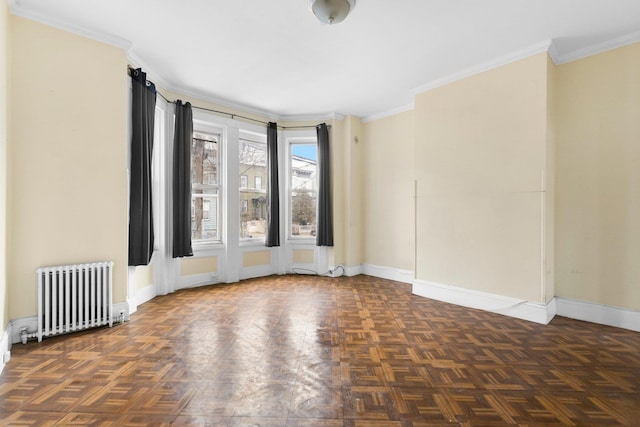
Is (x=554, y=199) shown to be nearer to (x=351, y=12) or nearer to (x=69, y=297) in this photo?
(x=351, y=12)

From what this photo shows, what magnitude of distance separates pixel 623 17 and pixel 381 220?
3.76 meters

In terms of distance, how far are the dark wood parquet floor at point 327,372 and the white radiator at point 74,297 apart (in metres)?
0.14

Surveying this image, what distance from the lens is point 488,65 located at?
11.6 ft

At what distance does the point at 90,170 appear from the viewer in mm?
2998

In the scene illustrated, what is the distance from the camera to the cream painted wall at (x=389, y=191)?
505cm

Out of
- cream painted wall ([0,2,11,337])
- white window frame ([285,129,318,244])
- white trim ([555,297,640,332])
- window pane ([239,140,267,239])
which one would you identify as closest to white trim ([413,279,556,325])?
white trim ([555,297,640,332])

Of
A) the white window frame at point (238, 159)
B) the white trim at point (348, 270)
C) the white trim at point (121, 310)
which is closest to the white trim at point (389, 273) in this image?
the white trim at point (348, 270)

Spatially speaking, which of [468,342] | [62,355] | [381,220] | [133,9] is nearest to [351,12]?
[133,9]

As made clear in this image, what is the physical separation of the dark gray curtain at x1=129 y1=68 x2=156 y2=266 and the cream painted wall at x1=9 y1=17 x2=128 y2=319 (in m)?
0.21

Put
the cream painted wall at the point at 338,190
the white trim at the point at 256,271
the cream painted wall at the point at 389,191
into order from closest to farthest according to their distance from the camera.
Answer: the cream painted wall at the point at 389,191 → the white trim at the point at 256,271 → the cream painted wall at the point at 338,190

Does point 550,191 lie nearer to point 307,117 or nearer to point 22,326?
point 307,117

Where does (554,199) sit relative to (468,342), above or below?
above

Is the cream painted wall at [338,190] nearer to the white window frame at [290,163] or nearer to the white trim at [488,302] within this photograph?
the white window frame at [290,163]

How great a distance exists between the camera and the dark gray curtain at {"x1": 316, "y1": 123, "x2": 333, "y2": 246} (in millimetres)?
5477
